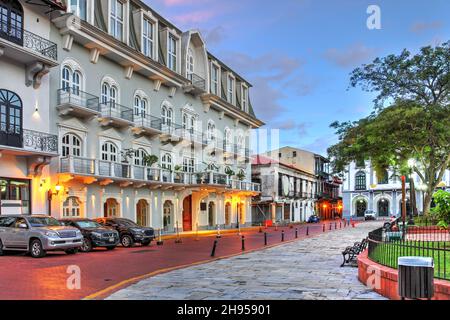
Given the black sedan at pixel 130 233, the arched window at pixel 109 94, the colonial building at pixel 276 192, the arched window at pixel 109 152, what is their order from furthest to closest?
the colonial building at pixel 276 192, the arched window at pixel 109 94, the arched window at pixel 109 152, the black sedan at pixel 130 233

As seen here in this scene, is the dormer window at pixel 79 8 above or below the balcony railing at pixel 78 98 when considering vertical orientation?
above

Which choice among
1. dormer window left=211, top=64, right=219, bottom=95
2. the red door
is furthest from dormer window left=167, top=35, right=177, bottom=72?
the red door

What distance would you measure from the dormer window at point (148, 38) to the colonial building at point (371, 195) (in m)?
50.9

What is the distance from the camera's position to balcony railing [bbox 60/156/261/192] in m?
25.3

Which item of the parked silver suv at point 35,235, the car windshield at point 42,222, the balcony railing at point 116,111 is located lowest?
the parked silver suv at point 35,235

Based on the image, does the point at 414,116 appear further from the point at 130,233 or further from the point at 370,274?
the point at 370,274

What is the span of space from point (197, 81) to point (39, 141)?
1951 cm

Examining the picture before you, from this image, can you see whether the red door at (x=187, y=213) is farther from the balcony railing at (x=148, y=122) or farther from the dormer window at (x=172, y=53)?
the dormer window at (x=172, y=53)

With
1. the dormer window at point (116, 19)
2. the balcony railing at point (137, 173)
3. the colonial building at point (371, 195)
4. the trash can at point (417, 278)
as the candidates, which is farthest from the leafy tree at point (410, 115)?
the colonial building at point (371, 195)

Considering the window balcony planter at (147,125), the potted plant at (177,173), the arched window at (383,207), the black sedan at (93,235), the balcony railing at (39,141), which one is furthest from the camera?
the arched window at (383,207)

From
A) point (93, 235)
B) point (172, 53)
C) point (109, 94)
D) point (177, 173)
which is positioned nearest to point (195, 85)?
point (172, 53)

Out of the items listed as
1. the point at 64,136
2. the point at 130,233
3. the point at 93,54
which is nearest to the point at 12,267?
the point at 130,233

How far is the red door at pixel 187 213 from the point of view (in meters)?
39.3
